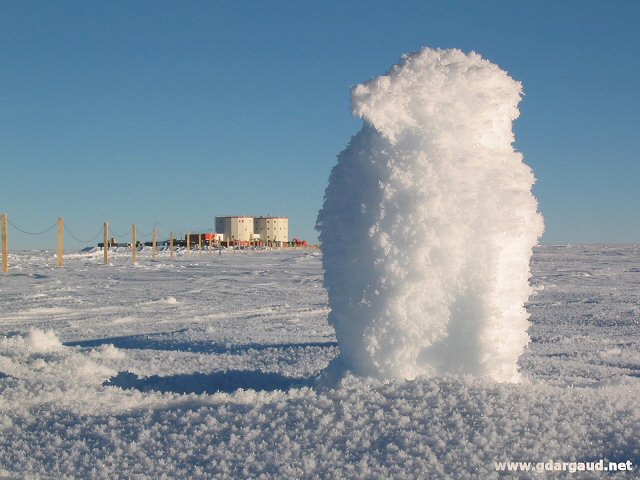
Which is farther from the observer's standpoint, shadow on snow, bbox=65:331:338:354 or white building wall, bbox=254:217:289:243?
white building wall, bbox=254:217:289:243

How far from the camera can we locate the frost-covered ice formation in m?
3.32

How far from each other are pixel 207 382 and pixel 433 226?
6.16 ft

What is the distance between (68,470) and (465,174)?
92.0 inches

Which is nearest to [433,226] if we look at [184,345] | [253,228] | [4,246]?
[184,345]

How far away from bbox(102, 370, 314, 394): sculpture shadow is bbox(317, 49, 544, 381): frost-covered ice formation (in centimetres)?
78

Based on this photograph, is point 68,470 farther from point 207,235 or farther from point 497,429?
point 207,235

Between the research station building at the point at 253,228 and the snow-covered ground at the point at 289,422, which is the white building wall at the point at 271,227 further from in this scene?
the snow-covered ground at the point at 289,422

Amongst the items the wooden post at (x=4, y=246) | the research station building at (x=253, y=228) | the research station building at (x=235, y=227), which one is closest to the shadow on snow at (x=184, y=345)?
the wooden post at (x=4, y=246)

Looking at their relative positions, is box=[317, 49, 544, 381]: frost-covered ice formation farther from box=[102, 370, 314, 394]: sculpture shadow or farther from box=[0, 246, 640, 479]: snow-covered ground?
box=[102, 370, 314, 394]: sculpture shadow

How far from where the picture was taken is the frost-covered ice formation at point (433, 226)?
332 centimetres

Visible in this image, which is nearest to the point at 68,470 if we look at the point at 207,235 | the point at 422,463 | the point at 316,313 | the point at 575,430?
the point at 422,463

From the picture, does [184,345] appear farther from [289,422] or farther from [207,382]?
[289,422]

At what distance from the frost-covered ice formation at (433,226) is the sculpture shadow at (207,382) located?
30.9 inches

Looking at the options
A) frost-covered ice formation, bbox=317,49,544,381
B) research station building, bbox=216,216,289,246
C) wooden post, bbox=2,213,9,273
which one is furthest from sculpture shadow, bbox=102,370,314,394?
research station building, bbox=216,216,289,246
